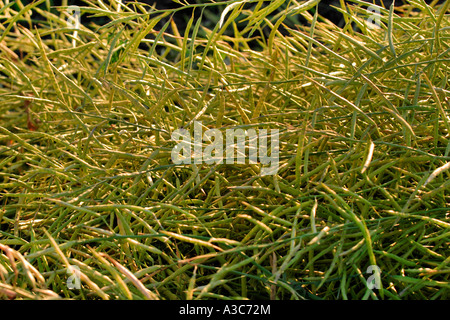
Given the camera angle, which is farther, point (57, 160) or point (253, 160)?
point (57, 160)

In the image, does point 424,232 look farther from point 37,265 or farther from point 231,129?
point 37,265

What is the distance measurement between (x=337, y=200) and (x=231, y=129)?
0.56 feet

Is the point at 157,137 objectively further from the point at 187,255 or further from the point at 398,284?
the point at 398,284

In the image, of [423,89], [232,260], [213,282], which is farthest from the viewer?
[423,89]

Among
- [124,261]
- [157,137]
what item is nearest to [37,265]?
[124,261]

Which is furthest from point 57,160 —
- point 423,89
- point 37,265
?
point 423,89

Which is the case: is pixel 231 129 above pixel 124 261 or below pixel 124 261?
above

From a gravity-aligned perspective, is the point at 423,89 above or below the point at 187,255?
above

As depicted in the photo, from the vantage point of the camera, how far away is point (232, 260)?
582 mm

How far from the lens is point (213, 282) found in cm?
47

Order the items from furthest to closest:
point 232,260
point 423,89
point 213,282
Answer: point 423,89
point 232,260
point 213,282
